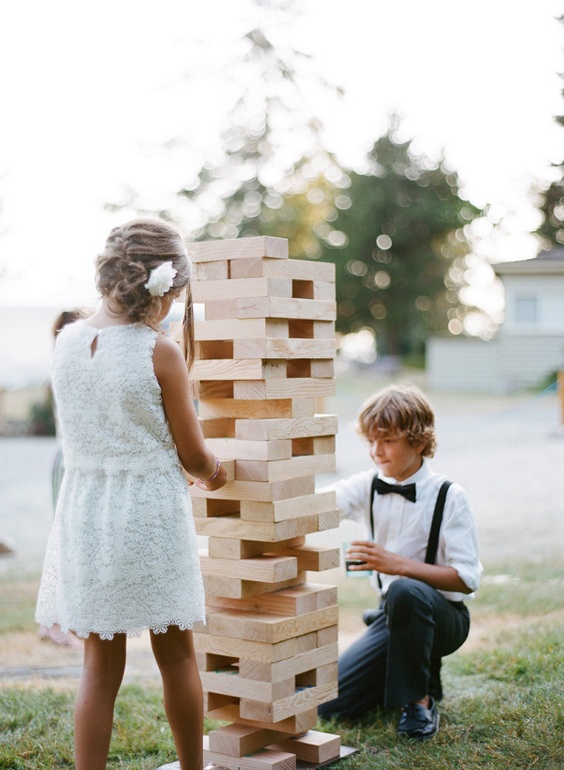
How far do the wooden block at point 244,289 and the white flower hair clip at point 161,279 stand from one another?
443mm

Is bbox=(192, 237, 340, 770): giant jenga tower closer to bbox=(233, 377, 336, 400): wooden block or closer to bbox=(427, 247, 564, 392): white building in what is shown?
bbox=(233, 377, 336, 400): wooden block

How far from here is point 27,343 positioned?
1266 centimetres

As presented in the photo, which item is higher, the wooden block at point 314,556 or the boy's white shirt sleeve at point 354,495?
the boy's white shirt sleeve at point 354,495

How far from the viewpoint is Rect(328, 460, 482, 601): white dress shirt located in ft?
10.4

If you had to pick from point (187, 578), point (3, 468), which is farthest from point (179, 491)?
point (3, 468)

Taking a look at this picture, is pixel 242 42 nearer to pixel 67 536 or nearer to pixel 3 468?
pixel 3 468

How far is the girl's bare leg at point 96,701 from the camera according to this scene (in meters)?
2.48

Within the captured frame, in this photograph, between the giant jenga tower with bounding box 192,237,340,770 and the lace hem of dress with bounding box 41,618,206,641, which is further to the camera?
the giant jenga tower with bounding box 192,237,340,770

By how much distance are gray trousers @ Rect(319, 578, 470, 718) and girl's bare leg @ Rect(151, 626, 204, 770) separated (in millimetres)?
812

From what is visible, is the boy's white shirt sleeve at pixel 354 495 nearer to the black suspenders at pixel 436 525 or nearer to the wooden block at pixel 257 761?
the black suspenders at pixel 436 525

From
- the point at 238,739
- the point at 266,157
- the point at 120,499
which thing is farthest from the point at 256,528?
the point at 266,157

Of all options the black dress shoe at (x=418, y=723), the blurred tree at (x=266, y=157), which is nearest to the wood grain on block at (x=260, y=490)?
the black dress shoe at (x=418, y=723)

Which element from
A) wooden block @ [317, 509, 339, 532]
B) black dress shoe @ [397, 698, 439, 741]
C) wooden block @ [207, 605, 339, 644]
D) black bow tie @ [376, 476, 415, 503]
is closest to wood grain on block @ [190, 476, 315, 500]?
wooden block @ [317, 509, 339, 532]

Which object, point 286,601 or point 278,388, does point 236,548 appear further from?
point 278,388
